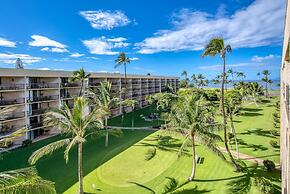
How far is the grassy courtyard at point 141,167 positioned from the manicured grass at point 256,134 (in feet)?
0.37

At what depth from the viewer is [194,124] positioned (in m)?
23.6

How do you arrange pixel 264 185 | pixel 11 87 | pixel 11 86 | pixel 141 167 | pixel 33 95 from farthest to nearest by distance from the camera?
pixel 33 95 < pixel 11 86 < pixel 11 87 < pixel 141 167 < pixel 264 185

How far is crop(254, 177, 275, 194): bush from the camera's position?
2080 cm

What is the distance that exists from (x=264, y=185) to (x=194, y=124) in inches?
316

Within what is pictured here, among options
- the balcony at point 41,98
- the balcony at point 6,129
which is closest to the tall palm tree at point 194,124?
the balcony at point 6,129

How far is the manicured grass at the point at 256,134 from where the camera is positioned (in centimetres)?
3161

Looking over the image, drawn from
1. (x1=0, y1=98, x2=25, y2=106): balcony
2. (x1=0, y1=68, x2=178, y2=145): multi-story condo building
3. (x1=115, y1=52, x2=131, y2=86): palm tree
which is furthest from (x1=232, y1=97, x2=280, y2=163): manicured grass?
(x1=0, y1=98, x2=25, y2=106): balcony

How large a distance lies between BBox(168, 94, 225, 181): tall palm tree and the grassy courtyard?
2440 mm

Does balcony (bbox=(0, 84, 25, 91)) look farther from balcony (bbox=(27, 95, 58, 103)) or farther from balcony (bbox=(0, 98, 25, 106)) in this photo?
balcony (bbox=(27, 95, 58, 103))

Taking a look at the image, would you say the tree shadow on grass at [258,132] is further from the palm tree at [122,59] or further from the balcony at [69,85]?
the balcony at [69,85]

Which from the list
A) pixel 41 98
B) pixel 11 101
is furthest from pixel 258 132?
pixel 11 101

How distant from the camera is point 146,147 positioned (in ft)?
117

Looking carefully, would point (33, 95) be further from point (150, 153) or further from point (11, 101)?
point (150, 153)

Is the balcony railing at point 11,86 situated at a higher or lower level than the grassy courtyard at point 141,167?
higher
